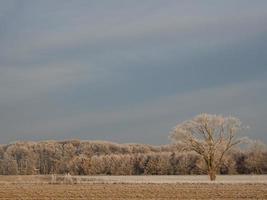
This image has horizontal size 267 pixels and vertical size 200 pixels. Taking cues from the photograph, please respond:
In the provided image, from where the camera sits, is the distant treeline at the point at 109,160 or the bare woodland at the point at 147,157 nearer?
the bare woodland at the point at 147,157

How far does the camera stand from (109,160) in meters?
97.9

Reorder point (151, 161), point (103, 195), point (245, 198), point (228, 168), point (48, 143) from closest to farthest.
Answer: point (245, 198), point (103, 195), point (228, 168), point (151, 161), point (48, 143)

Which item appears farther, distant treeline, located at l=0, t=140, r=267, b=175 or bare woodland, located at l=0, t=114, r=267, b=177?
distant treeline, located at l=0, t=140, r=267, b=175

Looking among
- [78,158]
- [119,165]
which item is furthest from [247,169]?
[78,158]

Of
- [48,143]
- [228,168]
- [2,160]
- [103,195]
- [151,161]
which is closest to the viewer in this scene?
[103,195]

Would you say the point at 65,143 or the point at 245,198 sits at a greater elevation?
the point at 65,143

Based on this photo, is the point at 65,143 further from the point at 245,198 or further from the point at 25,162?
the point at 245,198

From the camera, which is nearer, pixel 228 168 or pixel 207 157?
pixel 207 157

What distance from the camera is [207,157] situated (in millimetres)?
55469

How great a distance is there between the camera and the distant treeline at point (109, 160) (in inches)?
3204

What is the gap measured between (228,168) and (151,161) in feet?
57.8

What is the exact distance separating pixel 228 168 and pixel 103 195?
161 feet

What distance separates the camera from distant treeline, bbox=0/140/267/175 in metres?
81.4

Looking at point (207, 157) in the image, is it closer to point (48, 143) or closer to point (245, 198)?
point (245, 198)
